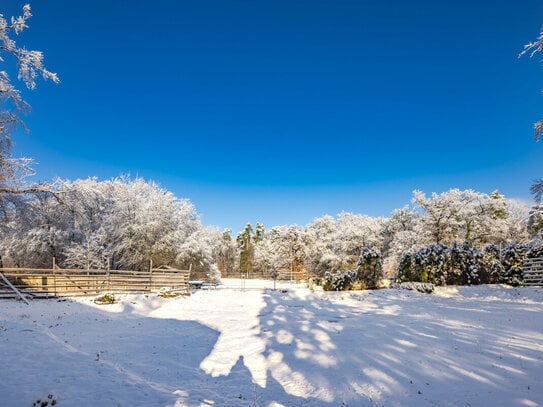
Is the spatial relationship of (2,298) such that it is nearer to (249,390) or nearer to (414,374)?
(249,390)

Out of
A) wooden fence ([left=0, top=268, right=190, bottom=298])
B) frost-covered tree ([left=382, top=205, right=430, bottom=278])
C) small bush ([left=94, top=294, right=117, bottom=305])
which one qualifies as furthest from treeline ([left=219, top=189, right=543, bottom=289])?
small bush ([left=94, top=294, right=117, bottom=305])

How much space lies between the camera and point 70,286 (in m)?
A: 17.0

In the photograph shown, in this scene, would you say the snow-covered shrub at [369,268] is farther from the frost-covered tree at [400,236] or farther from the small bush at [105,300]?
the small bush at [105,300]

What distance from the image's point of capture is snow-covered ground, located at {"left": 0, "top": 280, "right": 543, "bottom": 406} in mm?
5617

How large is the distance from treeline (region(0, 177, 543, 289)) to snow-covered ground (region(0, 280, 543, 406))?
21.3 feet

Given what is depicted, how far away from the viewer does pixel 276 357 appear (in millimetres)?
8289

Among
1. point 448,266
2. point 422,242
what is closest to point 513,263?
point 448,266

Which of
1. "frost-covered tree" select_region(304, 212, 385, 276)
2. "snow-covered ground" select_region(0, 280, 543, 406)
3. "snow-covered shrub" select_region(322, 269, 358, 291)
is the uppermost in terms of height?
"frost-covered tree" select_region(304, 212, 385, 276)

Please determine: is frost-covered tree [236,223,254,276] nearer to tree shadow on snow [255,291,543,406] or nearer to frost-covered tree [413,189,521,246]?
frost-covered tree [413,189,521,246]

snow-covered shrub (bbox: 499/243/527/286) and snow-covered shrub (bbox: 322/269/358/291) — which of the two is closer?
snow-covered shrub (bbox: 499/243/527/286)

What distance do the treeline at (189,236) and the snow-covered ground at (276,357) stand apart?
21.3 feet

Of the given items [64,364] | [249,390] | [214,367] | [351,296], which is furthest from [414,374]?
[351,296]

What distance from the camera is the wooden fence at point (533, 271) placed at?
1783cm

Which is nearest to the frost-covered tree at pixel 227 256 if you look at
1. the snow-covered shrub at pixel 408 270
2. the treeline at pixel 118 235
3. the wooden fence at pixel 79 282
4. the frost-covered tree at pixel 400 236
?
the frost-covered tree at pixel 400 236
